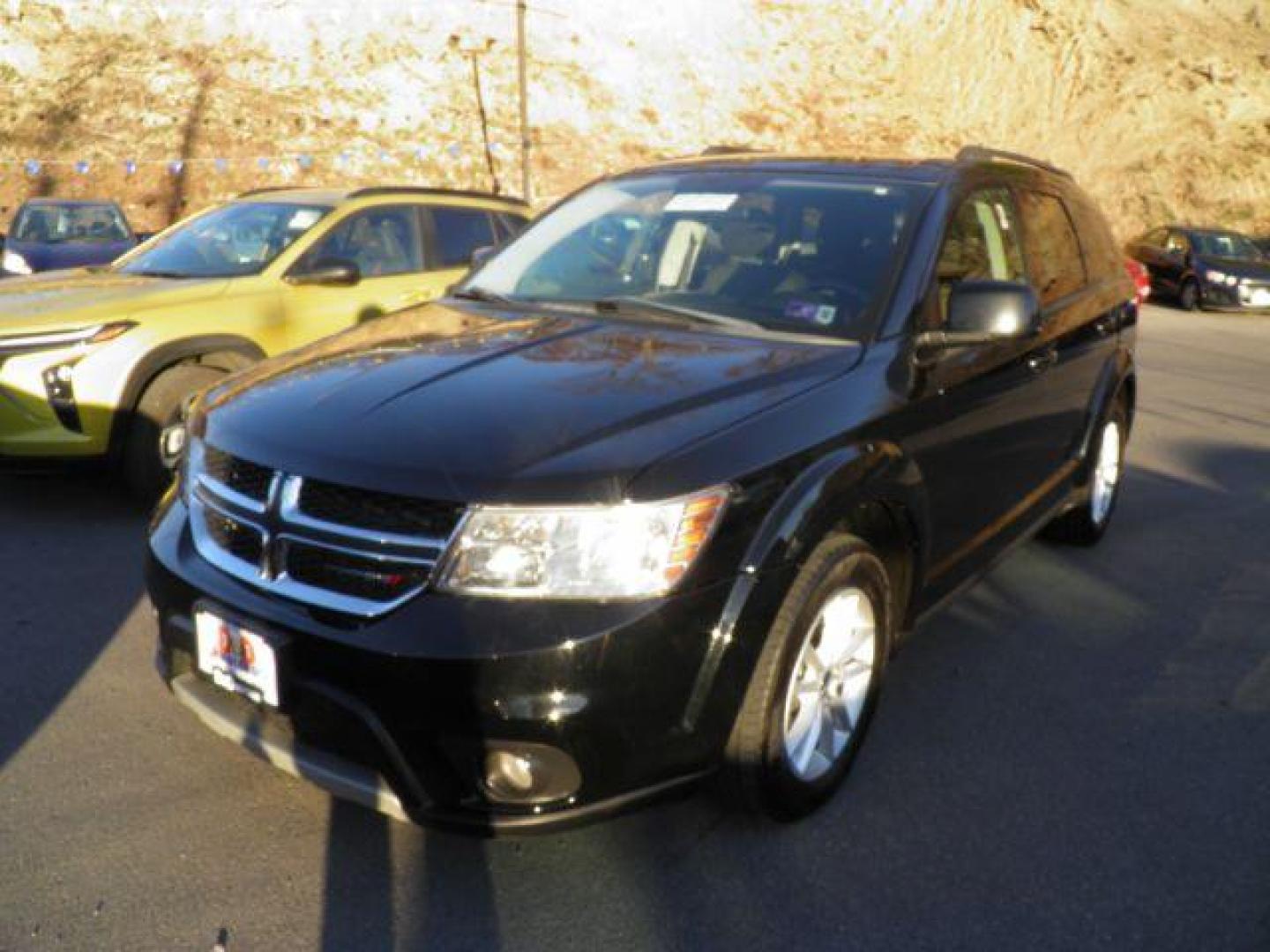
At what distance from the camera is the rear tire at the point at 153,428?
5.57 m

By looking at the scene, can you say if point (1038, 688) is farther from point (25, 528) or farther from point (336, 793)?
point (25, 528)

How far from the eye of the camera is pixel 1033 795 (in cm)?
325

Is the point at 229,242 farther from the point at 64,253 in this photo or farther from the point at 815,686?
the point at 64,253

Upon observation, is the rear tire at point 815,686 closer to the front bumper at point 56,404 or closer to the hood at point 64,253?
the front bumper at point 56,404

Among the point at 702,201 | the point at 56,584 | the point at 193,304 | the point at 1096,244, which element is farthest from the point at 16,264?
the point at 1096,244

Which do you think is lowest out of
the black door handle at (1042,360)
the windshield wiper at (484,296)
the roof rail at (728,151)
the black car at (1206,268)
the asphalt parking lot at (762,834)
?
the black car at (1206,268)

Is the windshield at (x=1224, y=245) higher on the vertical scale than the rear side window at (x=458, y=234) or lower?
lower

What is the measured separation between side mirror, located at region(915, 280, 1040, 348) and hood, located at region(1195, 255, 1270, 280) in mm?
17751

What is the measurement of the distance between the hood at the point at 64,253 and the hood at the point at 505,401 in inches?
386

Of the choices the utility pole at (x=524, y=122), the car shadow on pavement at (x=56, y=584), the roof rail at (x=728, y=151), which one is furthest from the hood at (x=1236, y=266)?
the car shadow on pavement at (x=56, y=584)

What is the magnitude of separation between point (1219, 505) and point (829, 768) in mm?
4362

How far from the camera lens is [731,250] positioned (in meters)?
3.80

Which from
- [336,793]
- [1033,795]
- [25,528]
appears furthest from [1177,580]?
[25,528]

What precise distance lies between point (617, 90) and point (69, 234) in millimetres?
22959
